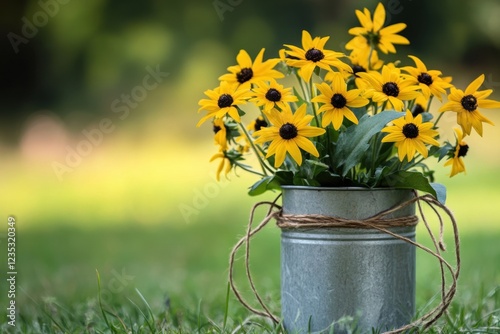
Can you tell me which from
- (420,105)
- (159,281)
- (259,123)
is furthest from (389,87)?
(159,281)

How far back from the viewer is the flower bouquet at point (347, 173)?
4.66 ft

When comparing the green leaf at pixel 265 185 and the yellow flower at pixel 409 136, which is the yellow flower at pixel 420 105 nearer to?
the yellow flower at pixel 409 136

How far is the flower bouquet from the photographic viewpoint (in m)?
1.42

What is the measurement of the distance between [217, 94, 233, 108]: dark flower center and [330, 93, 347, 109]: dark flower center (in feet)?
0.67

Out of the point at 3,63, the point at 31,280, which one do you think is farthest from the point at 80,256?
the point at 3,63

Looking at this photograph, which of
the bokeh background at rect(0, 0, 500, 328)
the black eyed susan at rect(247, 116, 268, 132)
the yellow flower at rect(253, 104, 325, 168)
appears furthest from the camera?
the bokeh background at rect(0, 0, 500, 328)

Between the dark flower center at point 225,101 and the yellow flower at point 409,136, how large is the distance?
0.31 m

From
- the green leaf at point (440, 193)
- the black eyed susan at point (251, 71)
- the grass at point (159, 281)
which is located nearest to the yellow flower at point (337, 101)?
the black eyed susan at point (251, 71)

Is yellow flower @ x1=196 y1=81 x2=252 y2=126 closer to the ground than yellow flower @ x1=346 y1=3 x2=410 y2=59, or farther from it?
closer to the ground

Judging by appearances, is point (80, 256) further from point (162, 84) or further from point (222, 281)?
point (162, 84)

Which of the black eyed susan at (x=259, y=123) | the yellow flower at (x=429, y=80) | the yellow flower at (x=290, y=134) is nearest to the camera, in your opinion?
the yellow flower at (x=290, y=134)

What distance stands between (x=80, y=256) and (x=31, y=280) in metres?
0.85

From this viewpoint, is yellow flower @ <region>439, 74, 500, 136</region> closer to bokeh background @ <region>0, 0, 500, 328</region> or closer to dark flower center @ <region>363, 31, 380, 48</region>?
dark flower center @ <region>363, 31, 380, 48</region>

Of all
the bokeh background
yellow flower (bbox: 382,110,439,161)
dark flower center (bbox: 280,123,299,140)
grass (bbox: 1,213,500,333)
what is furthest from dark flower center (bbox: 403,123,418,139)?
the bokeh background
